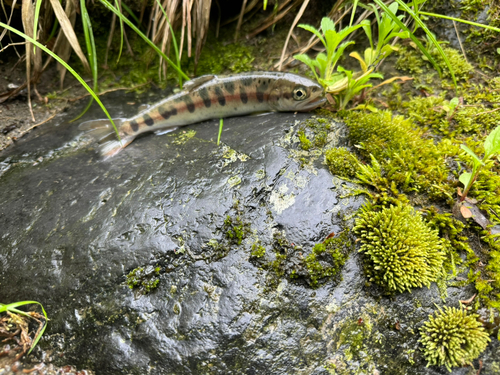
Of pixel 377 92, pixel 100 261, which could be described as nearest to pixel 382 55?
pixel 377 92

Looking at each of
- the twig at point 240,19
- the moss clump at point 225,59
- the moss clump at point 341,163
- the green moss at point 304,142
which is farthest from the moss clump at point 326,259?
the twig at point 240,19

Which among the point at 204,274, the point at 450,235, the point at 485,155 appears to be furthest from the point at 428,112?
the point at 204,274

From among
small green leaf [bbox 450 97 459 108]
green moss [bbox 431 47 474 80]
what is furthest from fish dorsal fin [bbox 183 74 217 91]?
green moss [bbox 431 47 474 80]

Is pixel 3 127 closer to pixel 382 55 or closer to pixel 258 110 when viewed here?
pixel 258 110

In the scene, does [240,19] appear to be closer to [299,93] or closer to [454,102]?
[299,93]

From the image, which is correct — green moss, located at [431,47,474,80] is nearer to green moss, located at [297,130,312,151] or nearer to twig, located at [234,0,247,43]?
green moss, located at [297,130,312,151]

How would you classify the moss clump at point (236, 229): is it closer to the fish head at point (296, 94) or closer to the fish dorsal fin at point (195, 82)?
the fish head at point (296, 94)
